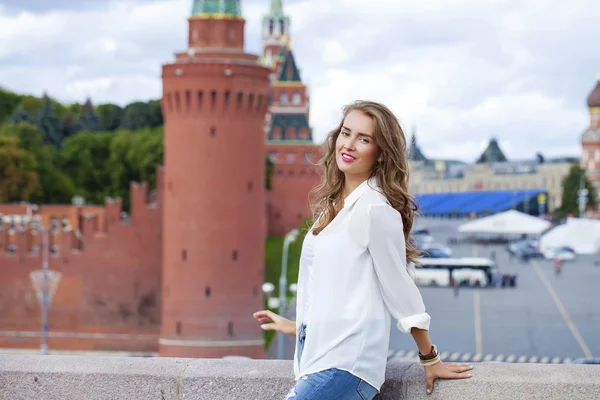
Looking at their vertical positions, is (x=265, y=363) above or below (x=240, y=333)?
above

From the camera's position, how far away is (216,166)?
3734cm

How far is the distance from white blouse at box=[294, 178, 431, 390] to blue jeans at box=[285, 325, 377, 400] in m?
0.02

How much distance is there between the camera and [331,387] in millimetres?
4734

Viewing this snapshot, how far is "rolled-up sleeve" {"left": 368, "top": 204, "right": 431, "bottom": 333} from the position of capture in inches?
189

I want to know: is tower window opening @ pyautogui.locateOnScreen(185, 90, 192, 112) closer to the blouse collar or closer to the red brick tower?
the red brick tower

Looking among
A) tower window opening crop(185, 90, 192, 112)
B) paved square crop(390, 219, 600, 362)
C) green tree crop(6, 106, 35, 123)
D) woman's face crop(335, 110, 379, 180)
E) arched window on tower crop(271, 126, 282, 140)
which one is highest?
green tree crop(6, 106, 35, 123)

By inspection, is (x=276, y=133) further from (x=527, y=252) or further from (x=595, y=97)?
(x=595, y=97)

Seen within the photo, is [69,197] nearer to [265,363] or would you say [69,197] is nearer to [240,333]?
[240,333]

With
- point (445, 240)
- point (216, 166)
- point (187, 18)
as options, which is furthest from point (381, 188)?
point (445, 240)

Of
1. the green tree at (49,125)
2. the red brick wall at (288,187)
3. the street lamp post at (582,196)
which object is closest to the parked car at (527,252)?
the red brick wall at (288,187)

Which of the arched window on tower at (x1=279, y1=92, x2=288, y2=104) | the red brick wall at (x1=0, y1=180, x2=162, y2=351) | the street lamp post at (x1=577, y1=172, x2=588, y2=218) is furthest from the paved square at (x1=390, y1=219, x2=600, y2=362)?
the street lamp post at (x1=577, y1=172, x2=588, y2=218)

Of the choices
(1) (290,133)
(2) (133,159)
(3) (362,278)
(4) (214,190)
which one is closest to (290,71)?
(1) (290,133)

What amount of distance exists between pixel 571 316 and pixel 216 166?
16457 millimetres

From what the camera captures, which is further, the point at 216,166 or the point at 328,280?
the point at 216,166
